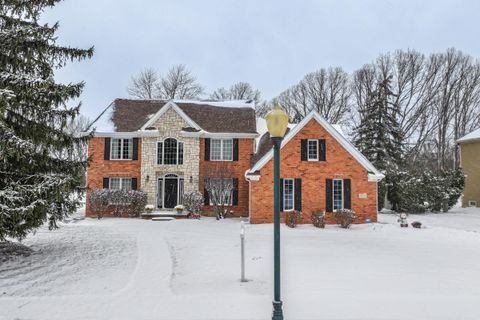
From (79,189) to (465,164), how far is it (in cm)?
2839

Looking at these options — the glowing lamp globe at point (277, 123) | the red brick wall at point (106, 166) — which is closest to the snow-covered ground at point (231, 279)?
the glowing lamp globe at point (277, 123)

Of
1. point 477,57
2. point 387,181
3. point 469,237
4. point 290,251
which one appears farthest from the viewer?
point 477,57

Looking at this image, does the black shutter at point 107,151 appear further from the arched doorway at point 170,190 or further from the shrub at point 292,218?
the shrub at point 292,218

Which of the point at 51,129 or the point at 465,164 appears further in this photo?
the point at 465,164

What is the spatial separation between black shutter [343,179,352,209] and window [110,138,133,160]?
12.4 meters

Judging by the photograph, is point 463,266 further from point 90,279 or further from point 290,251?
point 90,279

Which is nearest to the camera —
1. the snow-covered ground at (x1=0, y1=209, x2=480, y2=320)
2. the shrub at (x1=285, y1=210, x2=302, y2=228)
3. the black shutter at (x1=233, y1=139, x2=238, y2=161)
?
the snow-covered ground at (x1=0, y1=209, x2=480, y2=320)

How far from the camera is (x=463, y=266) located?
906 centimetres

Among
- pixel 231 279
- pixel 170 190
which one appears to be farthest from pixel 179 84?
pixel 231 279

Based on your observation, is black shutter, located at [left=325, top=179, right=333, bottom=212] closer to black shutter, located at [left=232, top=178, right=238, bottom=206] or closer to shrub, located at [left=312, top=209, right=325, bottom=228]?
shrub, located at [left=312, top=209, right=325, bottom=228]

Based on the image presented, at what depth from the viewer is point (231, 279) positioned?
7.52m

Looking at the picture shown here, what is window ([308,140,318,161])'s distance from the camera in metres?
19.1

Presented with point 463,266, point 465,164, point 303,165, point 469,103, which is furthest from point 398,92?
point 463,266

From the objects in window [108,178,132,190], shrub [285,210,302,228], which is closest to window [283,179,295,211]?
shrub [285,210,302,228]
